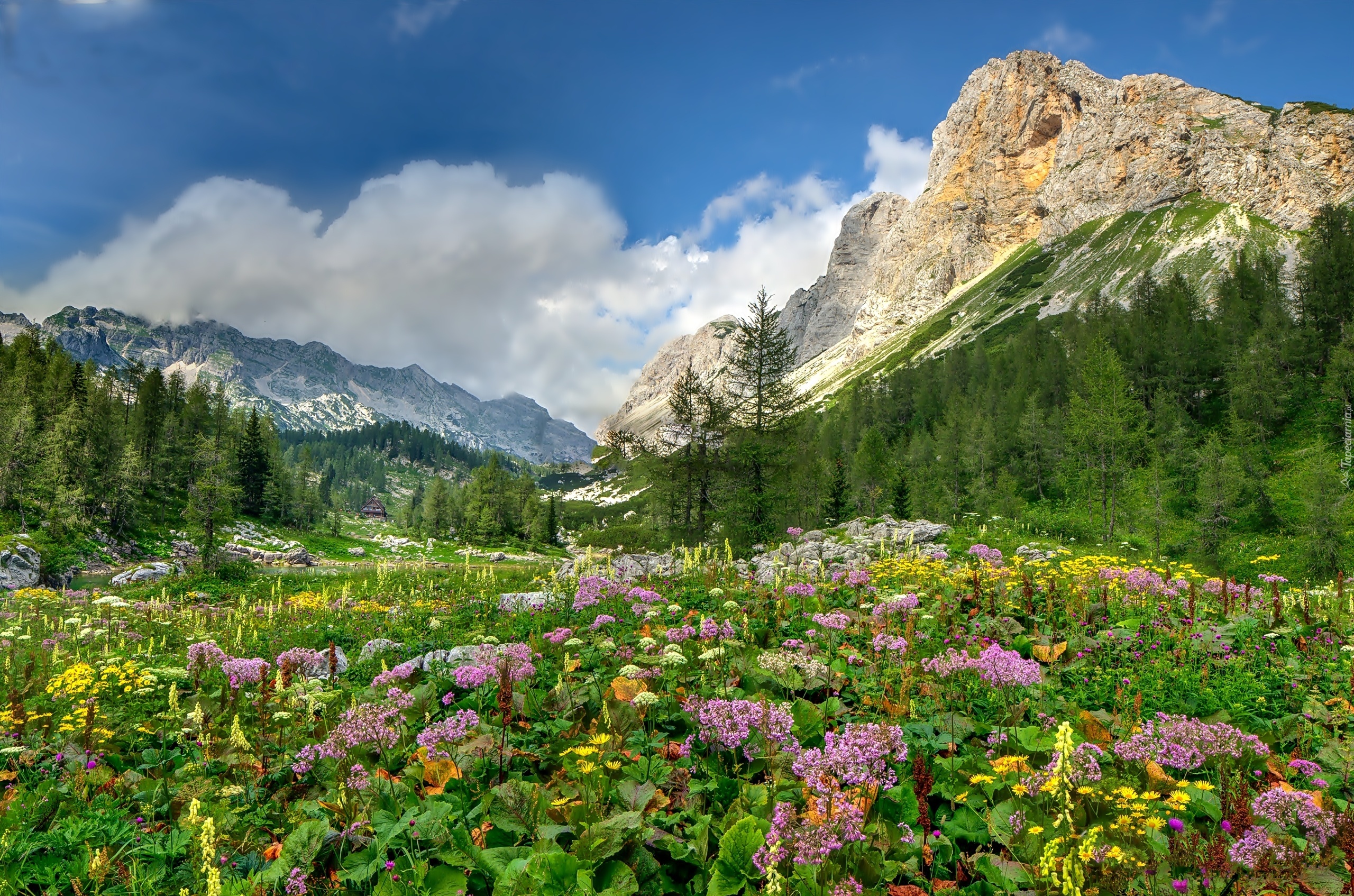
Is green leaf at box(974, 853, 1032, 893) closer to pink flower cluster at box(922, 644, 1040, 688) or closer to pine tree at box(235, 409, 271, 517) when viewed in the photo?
pink flower cluster at box(922, 644, 1040, 688)

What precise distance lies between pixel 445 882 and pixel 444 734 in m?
1.46

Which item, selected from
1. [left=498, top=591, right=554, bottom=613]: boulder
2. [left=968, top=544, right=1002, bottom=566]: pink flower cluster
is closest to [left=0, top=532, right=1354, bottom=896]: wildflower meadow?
[left=968, top=544, right=1002, bottom=566]: pink flower cluster

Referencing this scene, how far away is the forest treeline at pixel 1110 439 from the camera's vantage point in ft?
90.2

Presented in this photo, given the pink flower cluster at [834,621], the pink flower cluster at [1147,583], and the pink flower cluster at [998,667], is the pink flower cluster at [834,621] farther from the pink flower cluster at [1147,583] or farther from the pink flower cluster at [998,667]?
the pink flower cluster at [1147,583]

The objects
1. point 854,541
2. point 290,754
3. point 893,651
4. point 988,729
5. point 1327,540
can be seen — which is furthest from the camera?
point 1327,540

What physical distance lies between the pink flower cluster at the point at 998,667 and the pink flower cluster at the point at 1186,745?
791mm

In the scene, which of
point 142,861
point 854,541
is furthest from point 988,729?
point 854,541

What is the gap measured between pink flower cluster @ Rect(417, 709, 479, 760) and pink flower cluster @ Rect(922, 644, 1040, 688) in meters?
4.30

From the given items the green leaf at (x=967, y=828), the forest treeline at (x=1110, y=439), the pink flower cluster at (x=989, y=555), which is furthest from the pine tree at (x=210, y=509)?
the green leaf at (x=967, y=828)

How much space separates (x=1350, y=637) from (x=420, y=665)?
11.5m

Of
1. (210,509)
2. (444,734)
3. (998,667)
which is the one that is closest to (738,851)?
(444,734)

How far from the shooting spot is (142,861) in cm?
371

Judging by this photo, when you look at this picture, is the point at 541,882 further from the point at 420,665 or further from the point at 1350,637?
the point at 1350,637

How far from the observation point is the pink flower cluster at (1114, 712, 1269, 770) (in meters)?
3.82
